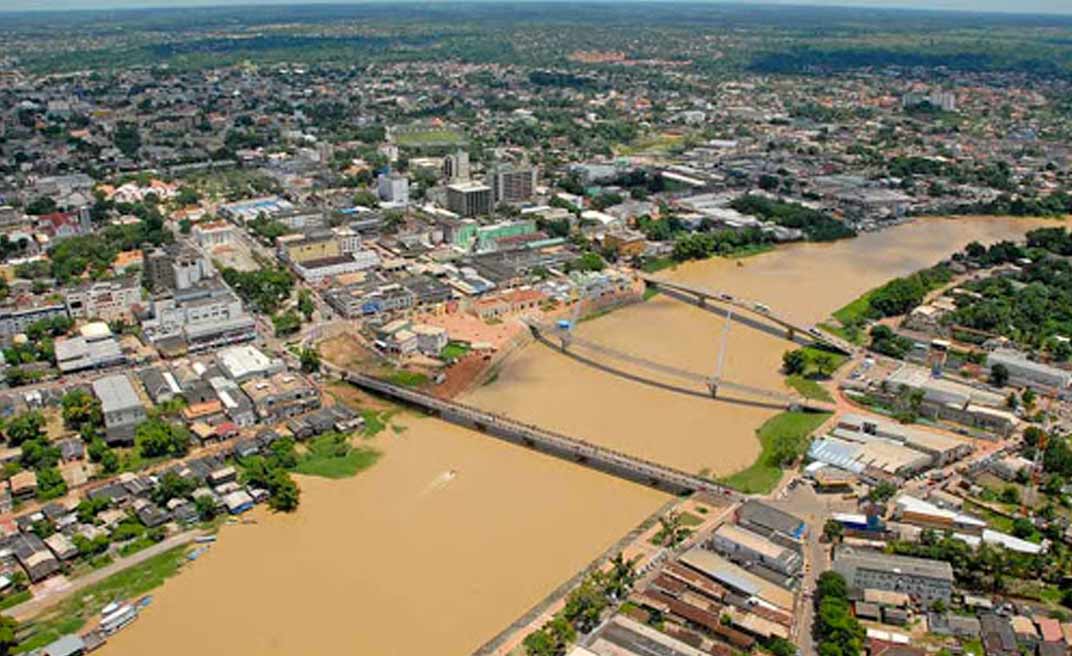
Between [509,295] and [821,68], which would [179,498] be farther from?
[821,68]

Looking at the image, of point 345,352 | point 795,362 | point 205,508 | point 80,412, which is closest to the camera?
point 205,508

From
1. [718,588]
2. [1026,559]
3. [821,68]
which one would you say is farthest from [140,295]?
[821,68]

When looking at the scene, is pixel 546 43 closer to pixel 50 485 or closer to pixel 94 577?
pixel 50 485

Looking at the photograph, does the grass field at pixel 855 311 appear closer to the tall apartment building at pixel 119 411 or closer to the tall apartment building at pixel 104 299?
the tall apartment building at pixel 119 411

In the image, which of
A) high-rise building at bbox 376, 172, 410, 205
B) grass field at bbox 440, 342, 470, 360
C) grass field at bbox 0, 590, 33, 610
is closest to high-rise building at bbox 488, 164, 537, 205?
high-rise building at bbox 376, 172, 410, 205

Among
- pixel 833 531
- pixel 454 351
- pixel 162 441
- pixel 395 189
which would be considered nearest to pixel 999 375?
pixel 833 531

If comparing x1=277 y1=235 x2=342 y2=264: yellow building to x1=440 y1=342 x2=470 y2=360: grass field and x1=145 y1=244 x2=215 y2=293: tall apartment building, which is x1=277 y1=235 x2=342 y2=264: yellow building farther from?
x1=440 y1=342 x2=470 y2=360: grass field
